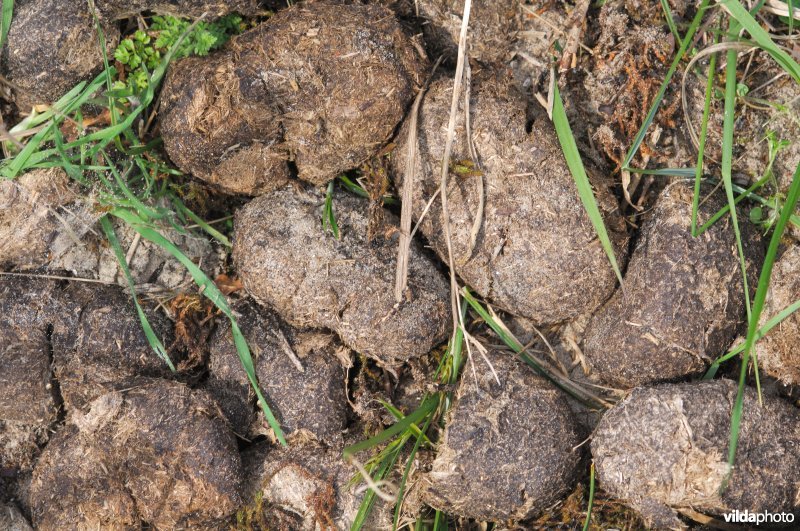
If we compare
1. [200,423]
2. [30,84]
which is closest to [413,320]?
[200,423]

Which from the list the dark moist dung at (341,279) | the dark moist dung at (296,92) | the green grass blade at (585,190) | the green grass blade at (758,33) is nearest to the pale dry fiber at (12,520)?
the dark moist dung at (341,279)

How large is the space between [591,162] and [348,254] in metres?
1.17

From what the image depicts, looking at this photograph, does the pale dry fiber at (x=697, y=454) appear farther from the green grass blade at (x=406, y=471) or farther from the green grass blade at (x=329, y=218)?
the green grass blade at (x=329, y=218)

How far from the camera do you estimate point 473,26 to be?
3201 mm

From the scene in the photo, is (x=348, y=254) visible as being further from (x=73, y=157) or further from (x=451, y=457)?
(x=73, y=157)

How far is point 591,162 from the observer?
10.5 ft

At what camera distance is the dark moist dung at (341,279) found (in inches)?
120

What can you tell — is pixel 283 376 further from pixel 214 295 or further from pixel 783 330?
pixel 783 330

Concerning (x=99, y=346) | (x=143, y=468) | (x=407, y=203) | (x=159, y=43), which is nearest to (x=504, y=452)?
(x=407, y=203)

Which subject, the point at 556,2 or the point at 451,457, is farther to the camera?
the point at 556,2

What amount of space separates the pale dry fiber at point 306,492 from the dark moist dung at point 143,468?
0.16 metres
